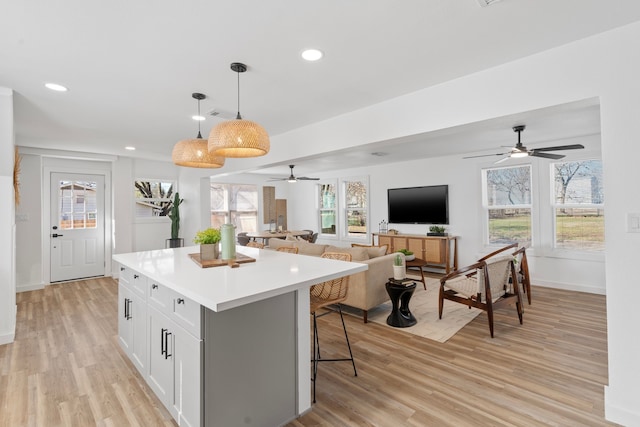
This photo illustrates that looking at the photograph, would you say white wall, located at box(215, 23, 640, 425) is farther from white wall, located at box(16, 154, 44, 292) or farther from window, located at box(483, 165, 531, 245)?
white wall, located at box(16, 154, 44, 292)

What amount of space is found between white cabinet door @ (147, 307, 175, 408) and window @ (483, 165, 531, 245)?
5602mm

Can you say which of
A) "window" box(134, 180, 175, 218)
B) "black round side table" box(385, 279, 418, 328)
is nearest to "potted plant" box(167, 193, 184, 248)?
"window" box(134, 180, 175, 218)

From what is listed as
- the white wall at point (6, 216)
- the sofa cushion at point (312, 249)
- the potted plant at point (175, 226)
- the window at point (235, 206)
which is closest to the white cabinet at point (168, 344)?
the white wall at point (6, 216)

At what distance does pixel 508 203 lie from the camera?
576 cm

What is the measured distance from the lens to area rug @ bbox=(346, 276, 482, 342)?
11.2 feet

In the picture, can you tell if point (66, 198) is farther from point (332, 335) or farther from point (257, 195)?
point (332, 335)

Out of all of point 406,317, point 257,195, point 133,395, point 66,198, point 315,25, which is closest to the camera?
point 315,25

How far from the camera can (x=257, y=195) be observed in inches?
364

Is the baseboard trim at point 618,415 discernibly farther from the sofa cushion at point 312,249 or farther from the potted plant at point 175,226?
the potted plant at point 175,226

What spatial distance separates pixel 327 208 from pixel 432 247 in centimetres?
354

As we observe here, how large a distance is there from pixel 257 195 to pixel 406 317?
650 cm

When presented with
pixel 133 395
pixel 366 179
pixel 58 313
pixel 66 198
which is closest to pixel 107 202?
pixel 66 198

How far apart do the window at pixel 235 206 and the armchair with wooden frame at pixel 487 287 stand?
611 cm

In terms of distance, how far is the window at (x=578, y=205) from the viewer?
489cm
